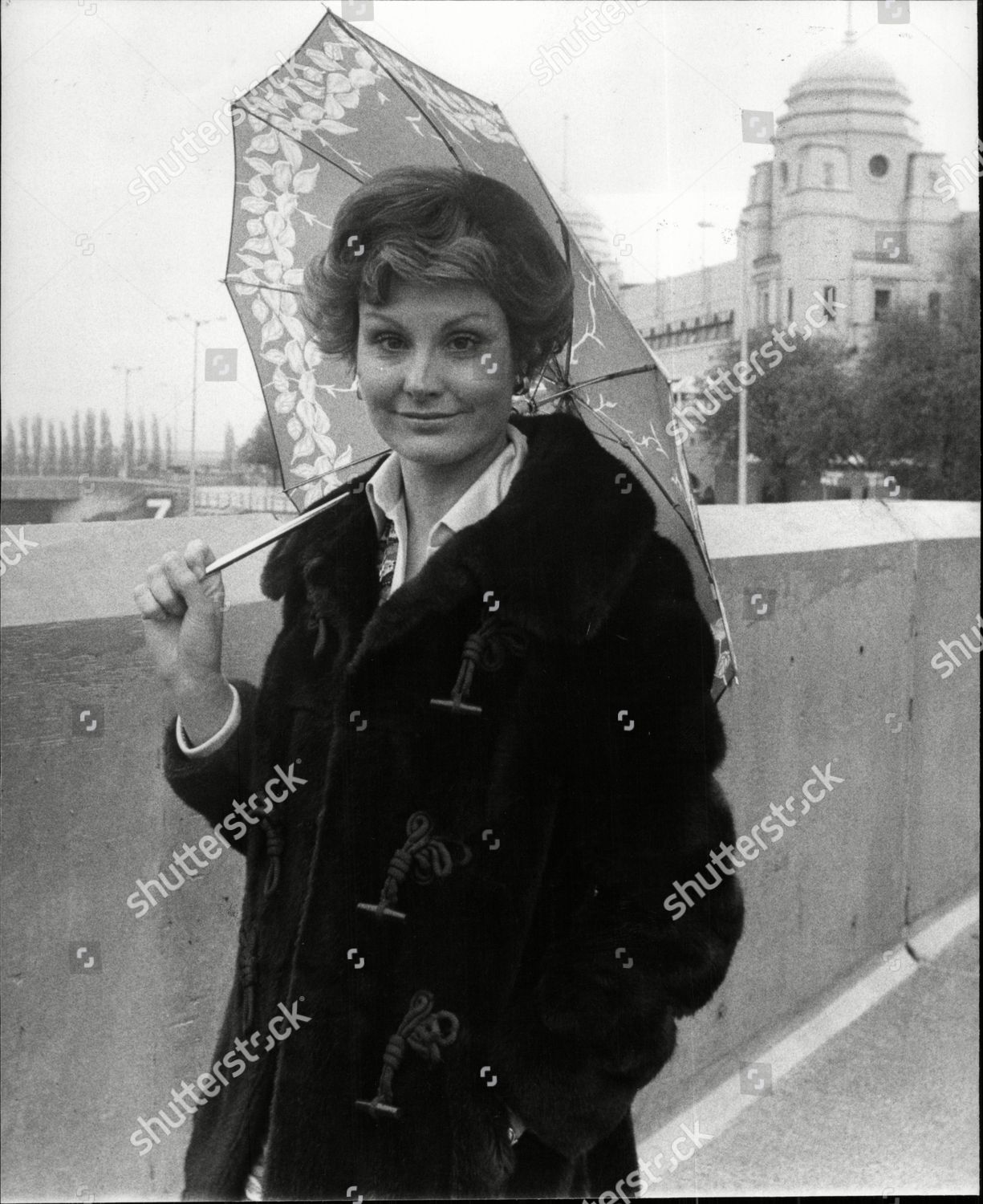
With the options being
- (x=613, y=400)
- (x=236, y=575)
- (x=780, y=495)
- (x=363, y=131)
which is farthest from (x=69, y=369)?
(x=780, y=495)

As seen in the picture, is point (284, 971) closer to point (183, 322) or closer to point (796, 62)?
point (183, 322)

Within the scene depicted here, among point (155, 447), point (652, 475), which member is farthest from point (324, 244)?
point (652, 475)

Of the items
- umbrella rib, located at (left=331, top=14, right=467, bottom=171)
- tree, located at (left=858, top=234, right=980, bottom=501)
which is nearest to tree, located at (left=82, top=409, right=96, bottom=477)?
umbrella rib, located at (left=331, top=14, right=467, bottom=171)

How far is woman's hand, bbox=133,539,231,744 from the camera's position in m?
2.83

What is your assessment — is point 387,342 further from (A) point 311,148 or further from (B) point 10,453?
(B) point 10,453

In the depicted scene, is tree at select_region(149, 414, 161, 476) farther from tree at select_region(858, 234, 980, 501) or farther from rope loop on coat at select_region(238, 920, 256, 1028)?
tree at select_region(858, 234, 980, 501)

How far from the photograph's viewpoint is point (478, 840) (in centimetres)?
266

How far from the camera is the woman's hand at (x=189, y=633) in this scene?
2830 millimetres

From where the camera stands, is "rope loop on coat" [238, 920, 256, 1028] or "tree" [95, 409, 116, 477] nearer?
"rope loop on coat" [238, 920, 256, 1028]

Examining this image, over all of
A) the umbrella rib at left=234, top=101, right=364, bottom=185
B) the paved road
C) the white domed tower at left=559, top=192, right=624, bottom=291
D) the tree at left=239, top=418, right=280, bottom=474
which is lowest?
the paved road

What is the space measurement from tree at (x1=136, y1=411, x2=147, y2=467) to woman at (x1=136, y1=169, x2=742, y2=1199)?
0.83 feet

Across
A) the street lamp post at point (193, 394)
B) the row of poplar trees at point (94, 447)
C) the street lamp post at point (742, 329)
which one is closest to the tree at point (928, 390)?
the street lamp post at point (742, 329)

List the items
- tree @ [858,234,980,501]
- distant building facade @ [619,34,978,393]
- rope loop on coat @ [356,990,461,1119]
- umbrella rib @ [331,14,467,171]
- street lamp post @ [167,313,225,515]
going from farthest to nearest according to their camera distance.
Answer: tree @ [858,234,980,501], distant building facade @ [619,34,978,393], street lamp post @ [167,313,225,515], rope loop on coat @ [356,990,461,1119], umbrella rib @ [331,14,467,171]

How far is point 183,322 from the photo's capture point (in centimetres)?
295
